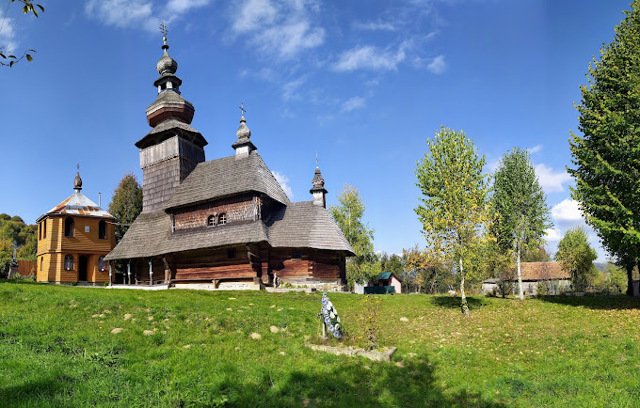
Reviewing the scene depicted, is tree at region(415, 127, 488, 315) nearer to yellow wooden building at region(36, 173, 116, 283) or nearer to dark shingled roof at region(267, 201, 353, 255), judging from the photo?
dark shingled roof at region(267, 201, 353, 255)

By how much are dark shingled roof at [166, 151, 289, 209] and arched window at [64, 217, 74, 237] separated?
12796 mm

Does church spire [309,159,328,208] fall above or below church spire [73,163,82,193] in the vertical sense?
below

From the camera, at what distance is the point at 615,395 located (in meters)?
8.89

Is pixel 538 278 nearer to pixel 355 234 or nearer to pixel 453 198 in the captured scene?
pixel 355 234

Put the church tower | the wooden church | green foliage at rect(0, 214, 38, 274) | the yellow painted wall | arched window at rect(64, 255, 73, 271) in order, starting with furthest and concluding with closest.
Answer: green foliage at rect(0, 214, 38, 274) → arched window at rect(64, 255, 73, 271) → the yellow painted wall → the church tower → the wooden church

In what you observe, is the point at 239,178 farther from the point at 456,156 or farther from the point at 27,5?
the point at 27,5

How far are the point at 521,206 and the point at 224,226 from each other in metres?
21.4

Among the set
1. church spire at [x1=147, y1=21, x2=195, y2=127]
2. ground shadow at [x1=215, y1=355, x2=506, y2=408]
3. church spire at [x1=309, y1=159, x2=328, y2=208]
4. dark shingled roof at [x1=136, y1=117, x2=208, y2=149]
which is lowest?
ground shadow at [x1=215, y1=355, x2=506, y2=408]

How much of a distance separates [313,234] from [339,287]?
4.24m

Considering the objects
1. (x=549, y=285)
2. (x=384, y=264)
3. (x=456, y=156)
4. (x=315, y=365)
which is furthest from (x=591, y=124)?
(x=384, y=264)

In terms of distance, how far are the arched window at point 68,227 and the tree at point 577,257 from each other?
156 feet

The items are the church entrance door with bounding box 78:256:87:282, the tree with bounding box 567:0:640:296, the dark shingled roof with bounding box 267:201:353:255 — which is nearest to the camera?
the tree with bounding box 567:0:640:296

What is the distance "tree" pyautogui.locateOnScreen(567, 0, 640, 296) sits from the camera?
739 inches

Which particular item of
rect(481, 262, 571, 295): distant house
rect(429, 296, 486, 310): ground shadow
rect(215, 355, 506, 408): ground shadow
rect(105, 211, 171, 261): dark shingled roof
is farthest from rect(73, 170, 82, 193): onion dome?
rect(481, 262, 571, 295): distant house
